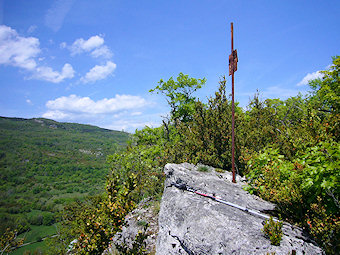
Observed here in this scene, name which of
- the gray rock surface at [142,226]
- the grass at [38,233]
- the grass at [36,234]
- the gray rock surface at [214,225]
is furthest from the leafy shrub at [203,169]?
the grass at [38,233]

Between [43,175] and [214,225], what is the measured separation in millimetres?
185659

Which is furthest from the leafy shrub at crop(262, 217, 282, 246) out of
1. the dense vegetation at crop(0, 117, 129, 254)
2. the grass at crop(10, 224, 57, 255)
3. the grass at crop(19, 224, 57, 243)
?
the grass at crop(19, 224, 57, 243)

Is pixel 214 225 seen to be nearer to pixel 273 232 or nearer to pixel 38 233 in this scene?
pixel 273 232

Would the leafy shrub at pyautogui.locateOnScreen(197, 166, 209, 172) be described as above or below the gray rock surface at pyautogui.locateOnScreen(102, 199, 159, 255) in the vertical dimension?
above

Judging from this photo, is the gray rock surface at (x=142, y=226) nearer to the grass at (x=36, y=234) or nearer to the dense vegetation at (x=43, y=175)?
the grass at (x=36, y=234)

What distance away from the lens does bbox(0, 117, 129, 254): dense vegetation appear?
109206 mm

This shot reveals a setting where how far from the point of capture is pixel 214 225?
4191 millimetres

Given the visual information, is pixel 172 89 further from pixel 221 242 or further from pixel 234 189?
pixel 221 242

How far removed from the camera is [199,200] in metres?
5.22

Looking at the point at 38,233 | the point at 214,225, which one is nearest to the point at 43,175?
the point at 38,233

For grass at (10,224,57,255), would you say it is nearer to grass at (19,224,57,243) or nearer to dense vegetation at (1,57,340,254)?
grass at (19,224,57,243)

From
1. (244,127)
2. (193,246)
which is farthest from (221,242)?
(244,127)

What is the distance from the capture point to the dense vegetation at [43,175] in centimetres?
10921

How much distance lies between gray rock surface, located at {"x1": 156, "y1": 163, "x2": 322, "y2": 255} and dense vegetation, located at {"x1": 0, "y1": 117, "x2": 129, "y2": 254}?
101m
